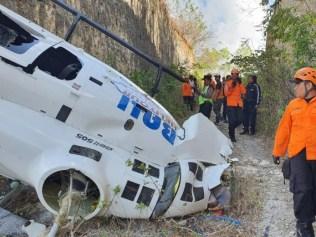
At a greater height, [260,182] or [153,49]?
[153,49]

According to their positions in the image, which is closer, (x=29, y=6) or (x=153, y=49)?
(x=29, y=6)

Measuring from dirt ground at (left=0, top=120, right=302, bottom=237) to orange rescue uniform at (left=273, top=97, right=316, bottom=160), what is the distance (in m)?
1.04

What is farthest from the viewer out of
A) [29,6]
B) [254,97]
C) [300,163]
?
[254,97]

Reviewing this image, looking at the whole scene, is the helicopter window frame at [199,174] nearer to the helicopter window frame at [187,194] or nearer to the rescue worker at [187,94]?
the helicopter window frame at [187,194]

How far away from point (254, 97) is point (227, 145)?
4066mm

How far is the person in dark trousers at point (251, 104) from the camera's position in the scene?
10.9 m

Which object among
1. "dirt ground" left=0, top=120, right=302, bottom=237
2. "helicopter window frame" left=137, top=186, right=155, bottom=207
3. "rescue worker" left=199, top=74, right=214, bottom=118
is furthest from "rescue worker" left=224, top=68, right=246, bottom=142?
"helicopter window frame" left=137, top=186, right=155, bottom=207

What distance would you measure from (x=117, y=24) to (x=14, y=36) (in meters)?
7.96

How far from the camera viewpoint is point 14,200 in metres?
5.88

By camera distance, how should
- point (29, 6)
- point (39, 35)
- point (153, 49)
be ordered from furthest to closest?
point (153, 49) < point (29, 6) < point (39, 35)

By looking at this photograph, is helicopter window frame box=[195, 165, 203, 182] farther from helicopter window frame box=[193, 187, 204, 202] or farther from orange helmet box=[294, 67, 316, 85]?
orange helmet box=[294, 67, 316, 85]

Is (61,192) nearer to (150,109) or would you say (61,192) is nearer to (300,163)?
(150,109)

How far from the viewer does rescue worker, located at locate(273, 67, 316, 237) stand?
169 inches

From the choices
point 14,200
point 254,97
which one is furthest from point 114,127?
point 254,97
